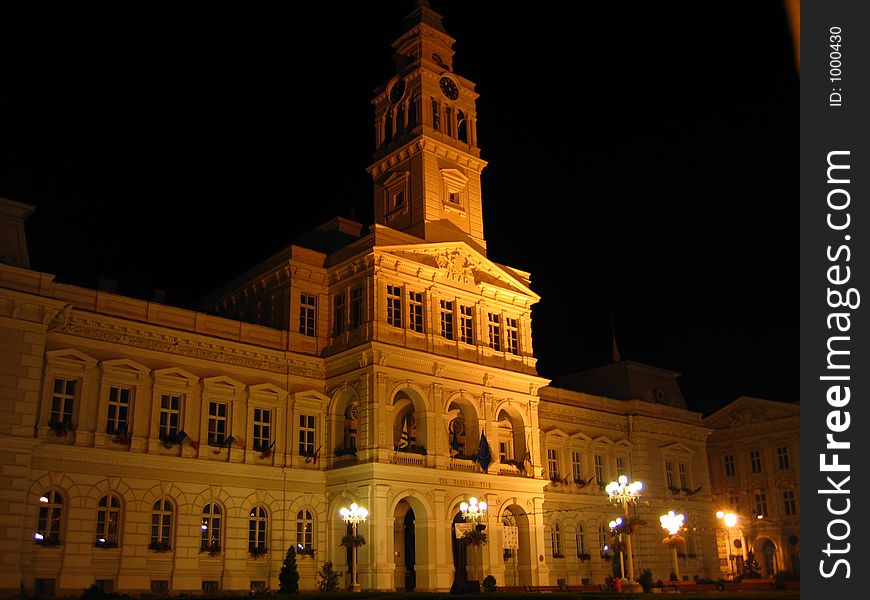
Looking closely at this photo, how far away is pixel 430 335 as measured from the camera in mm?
46781

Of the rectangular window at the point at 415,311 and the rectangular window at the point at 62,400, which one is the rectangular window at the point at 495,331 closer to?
the rectangular window at the point at 415,311

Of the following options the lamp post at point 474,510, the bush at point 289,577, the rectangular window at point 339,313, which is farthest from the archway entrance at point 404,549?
the rectangular window at point 339,313

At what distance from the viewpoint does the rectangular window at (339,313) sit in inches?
1849

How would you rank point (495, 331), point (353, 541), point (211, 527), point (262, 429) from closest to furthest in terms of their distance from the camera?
1. point (353, 541)
2. point (211, 527)
3. point (262, 429)
4. point (495, 331)

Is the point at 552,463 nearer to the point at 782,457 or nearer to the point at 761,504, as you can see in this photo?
the point at 761,504

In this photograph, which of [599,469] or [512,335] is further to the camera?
[599,469]

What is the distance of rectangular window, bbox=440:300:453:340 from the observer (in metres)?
48.3

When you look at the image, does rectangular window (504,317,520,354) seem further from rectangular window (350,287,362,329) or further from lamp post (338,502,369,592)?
lamp post (338,502,369,592)

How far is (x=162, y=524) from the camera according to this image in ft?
128

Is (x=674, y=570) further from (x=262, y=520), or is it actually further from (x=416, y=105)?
(x=416, y=105)

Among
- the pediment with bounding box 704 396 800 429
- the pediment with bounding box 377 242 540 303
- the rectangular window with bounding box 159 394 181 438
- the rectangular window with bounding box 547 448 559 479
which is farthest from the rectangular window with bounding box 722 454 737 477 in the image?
the rectangular window with bounding box 159 394 181 438

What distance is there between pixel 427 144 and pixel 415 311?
37.4 feet

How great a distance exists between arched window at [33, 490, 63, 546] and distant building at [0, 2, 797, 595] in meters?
0.08

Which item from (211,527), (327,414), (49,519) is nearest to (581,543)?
(327,414)
